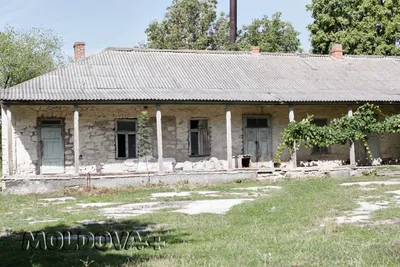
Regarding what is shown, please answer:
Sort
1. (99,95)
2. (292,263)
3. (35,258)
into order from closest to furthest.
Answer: (292,263), (35,258), (99,95)

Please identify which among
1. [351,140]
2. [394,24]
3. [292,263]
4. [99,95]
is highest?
[394,24]

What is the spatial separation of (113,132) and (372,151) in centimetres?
1046

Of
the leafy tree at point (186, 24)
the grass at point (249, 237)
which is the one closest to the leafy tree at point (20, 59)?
the leafy tree at point (186, 24)

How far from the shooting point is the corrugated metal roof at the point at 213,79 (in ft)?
58.1

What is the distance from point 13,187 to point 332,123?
36.4 ft

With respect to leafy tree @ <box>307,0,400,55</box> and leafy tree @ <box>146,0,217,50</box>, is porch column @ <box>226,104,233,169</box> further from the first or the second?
leafy tree @ <box>146,0,217,50</box>

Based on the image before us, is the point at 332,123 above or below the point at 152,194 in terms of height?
above

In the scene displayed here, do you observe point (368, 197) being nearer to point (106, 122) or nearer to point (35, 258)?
point (35, 258)

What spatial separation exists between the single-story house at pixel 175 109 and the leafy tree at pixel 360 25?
7805 mm

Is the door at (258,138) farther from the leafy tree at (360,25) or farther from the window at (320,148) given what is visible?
the leafy tree at (360,25)

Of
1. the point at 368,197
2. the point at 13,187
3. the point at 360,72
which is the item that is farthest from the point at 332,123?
the point at 13,187

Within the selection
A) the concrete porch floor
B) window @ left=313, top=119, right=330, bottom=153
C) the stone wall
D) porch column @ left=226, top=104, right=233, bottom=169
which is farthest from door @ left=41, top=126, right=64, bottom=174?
window @ left=313, top=119, right=330, bottom=153

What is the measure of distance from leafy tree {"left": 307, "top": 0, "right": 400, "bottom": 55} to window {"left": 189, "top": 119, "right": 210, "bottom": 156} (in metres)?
13.9

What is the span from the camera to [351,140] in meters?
19.4
